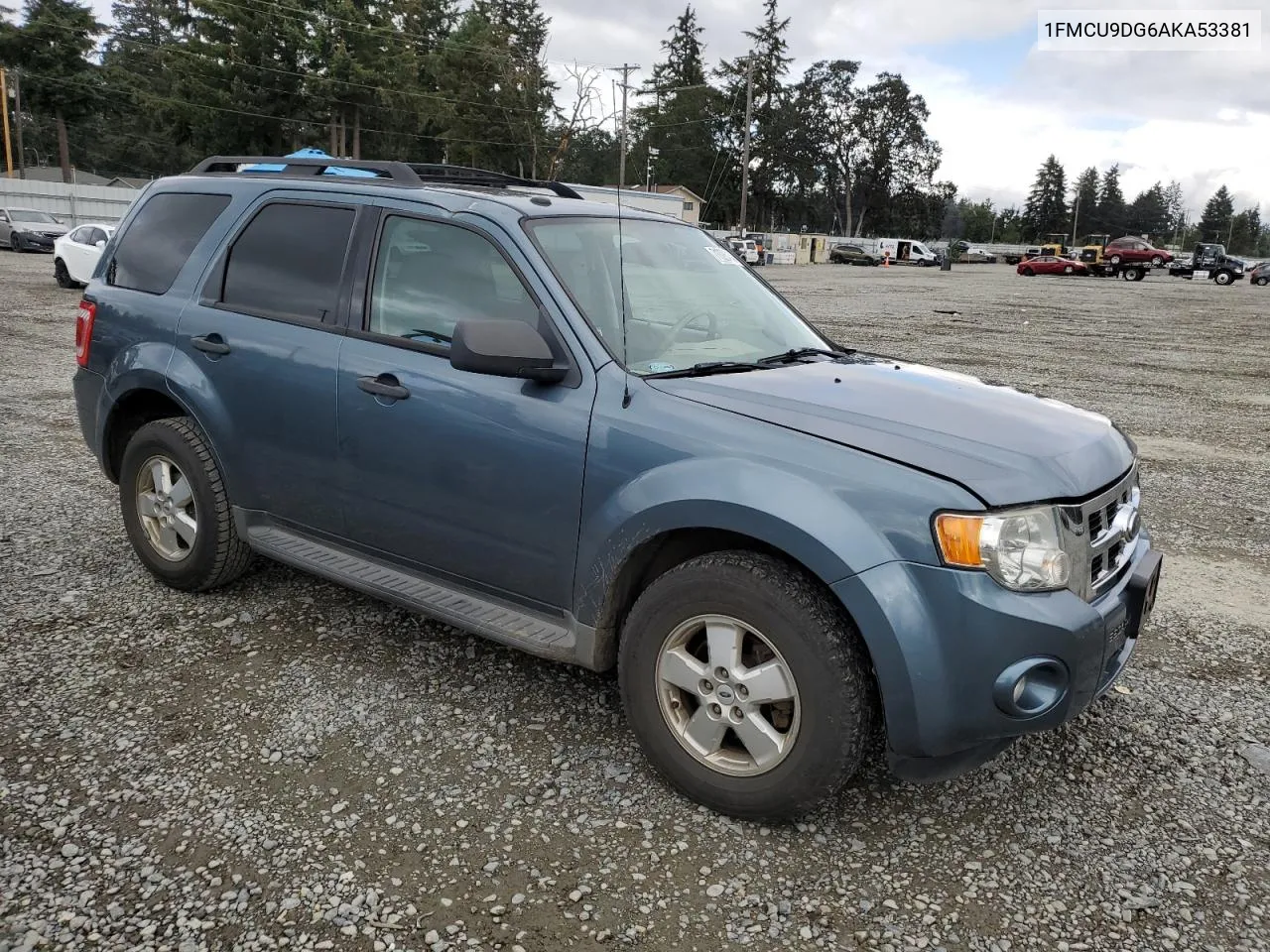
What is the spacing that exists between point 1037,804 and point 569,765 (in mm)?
1527

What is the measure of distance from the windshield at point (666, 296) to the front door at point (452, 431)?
0.71 ft

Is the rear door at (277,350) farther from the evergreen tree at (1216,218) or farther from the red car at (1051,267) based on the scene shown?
the evergreen tree at (1216,218)

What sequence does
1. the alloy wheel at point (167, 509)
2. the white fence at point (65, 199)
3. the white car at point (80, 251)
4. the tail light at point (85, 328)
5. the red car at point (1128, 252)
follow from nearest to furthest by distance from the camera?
the alloy wheel at point (167, 509) → the tail light at point (85, 328) → the white car at point (80, 251) → the white fence at point (65, 199) → the red car at point (1128, 252)

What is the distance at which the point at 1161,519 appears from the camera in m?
6.30

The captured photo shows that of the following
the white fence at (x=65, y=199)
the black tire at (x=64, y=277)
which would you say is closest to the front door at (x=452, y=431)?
the black tire at (x=64, y=277)

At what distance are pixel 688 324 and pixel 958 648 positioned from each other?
1678 mm

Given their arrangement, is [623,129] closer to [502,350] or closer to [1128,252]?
[502,350]

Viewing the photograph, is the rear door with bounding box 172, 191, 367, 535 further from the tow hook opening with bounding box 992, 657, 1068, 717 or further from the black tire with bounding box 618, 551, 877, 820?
the tow hook opening with bounding box 992, 657, 1068, 717

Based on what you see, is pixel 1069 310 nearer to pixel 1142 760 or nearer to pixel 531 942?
pixel 1142 760

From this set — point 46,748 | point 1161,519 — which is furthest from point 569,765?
point 1161,519

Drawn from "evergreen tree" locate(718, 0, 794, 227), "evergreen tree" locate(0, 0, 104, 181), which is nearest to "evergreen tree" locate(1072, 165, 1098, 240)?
"evergreen tree" locate(718, 0, 794, 227)

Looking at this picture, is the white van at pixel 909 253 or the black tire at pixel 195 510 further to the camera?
the white van at pixel 909 253

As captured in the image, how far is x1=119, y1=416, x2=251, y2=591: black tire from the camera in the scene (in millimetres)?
4238

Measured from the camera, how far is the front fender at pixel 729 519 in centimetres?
262
